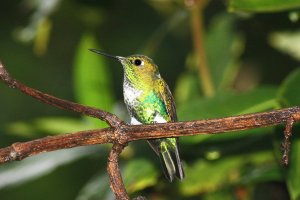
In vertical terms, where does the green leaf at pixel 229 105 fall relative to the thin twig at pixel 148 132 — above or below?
above

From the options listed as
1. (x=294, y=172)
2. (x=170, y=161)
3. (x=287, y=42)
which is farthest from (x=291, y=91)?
(x=287, y=42)

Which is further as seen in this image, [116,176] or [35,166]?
[35,166]

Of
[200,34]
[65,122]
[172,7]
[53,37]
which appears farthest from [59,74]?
[200,34]

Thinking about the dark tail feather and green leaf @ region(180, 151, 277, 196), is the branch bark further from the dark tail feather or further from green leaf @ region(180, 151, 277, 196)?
green leaf @ region(180, 151, 277, 196)

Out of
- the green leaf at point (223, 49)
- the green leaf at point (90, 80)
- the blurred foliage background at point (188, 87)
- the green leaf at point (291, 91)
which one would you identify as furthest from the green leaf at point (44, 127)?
the green leaf at point (291, 91)

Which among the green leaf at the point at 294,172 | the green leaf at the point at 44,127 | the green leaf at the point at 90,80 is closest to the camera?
the green leaf at the point at 294,172

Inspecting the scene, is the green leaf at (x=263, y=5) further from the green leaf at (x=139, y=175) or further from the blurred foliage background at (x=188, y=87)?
the green leaf at (x=139, y=175)

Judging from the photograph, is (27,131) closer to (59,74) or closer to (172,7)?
(172,7)

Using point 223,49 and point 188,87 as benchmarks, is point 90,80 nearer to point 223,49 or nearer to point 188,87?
point 188,87
